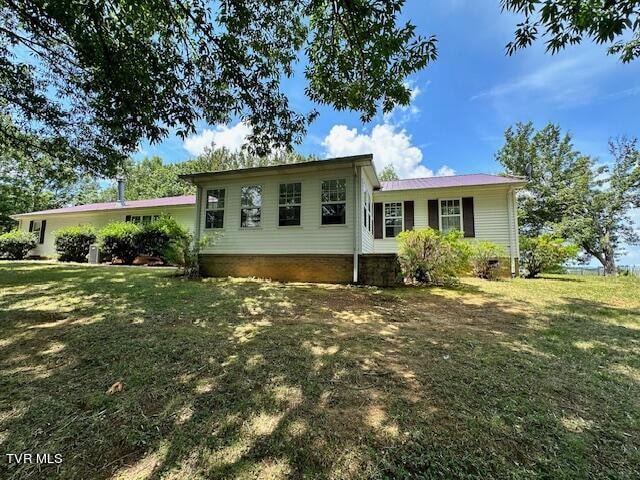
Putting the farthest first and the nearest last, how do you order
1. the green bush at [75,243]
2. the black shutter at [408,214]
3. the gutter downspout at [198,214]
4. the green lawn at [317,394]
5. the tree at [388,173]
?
1. the tree at [388,173]
2. the green bush at [75,243]
3. the black shutter at [408,214]
4. the gutter downspout at [198,214]
5. the green lawn at [317,394]

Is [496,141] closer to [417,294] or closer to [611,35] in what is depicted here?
[417,294]

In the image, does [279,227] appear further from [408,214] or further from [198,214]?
[408,214]

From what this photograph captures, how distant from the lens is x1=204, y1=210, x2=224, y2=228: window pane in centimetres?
1027

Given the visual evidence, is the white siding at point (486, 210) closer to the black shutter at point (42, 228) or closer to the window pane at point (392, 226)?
the window pane at point (392, 226)

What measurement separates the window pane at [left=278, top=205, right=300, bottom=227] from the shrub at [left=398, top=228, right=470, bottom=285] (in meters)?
3.32

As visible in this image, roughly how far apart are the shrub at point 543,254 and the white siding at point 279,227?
709cm

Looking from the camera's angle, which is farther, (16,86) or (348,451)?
(16,86)

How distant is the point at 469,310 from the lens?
5457mm

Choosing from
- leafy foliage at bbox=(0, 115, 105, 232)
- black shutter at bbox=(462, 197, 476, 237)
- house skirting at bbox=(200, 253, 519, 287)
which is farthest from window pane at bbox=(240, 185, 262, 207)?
black shutter at bbox=(462, 197, 476, 237)

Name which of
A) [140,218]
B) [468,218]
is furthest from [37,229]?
[468,218]

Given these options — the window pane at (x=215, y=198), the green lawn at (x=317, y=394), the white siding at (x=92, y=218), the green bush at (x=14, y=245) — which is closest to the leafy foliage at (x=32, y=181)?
the white siding at (x=92, y=218)

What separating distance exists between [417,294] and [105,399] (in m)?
6.14

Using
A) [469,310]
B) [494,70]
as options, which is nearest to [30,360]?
[469,310]

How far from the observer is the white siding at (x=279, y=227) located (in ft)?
29.1
